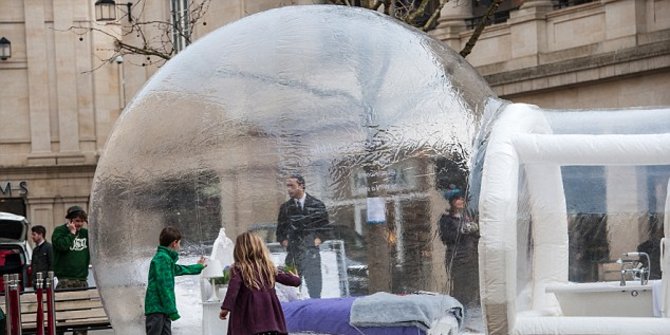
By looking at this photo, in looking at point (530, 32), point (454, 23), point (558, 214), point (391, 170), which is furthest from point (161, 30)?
point (558, 214)

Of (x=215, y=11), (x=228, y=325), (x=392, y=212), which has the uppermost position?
(x=215, y=11)

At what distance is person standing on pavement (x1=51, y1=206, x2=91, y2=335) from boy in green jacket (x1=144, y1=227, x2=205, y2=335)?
8118mm

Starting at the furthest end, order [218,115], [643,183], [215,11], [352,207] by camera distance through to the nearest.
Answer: [215,11], [218,115], [352,207], [643,183]

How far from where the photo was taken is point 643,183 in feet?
33.9

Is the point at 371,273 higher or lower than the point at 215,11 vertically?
lower

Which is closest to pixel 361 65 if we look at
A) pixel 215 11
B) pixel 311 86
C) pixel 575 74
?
pixel 311 86

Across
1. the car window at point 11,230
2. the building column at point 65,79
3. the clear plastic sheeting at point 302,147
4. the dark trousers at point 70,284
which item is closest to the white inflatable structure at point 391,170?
the clear plastic sheeting at point 302,147

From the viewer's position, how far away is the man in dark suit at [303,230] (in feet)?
36.7

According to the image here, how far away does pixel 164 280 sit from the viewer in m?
12.2

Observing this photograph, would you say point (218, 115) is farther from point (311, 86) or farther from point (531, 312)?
point (531, 312)

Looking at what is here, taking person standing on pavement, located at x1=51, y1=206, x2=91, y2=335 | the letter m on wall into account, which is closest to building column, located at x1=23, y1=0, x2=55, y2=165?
the letter m on wall

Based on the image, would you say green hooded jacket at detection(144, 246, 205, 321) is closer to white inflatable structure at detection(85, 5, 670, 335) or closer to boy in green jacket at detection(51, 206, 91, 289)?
white inflatable structure at detection(85, 5, 670, 335)

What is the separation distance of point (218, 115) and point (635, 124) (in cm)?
292

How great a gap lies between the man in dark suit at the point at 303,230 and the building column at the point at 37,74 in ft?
133
